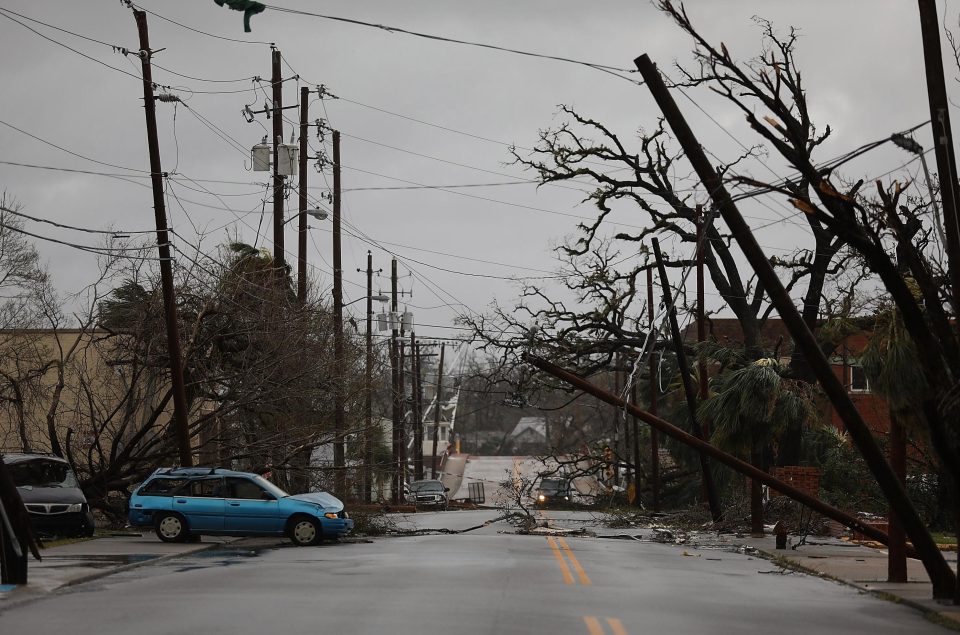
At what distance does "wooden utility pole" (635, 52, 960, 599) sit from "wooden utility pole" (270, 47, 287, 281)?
16.4m

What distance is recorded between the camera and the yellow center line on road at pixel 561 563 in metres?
17.0

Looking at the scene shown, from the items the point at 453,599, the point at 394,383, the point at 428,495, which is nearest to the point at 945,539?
the point at 453,599

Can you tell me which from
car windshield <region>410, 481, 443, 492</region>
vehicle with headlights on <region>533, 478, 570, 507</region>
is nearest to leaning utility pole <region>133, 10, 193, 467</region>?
vehicle with headlights on <region>533, 478, 570, 507</region>

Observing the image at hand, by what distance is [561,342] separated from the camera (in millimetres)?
44438

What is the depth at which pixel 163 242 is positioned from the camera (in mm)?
25906

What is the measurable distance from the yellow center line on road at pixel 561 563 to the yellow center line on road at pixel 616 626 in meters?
4.32

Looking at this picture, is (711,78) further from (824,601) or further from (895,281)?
(824,601)

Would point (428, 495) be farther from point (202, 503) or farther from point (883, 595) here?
point (883, 595)

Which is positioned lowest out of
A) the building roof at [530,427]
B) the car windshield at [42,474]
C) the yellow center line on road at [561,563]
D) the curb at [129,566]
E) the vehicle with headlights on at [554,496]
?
the vehicle with headlights on at [554,496]

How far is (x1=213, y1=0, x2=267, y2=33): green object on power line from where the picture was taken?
16688 mm

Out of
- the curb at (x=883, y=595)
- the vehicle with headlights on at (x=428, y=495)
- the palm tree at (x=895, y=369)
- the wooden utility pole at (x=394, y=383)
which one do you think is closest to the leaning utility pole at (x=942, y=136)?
the palm tree at (x=895, y=369)

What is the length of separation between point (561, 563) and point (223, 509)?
7854 mm

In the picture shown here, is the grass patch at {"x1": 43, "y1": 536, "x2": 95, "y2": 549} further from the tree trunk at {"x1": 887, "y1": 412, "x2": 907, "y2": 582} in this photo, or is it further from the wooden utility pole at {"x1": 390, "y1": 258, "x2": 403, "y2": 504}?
the wooden utility pole at {"x1": 390, "y1": 258, "x2": 403, "y2": 504}

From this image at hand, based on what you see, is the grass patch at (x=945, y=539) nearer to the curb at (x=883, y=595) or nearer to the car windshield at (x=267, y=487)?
the curb at (x=883, y=595)
